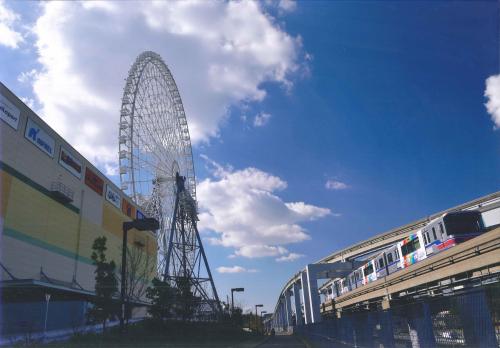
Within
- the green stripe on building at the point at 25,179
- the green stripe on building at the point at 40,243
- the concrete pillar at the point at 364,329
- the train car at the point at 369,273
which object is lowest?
the concrete pillar at the point at 364,329

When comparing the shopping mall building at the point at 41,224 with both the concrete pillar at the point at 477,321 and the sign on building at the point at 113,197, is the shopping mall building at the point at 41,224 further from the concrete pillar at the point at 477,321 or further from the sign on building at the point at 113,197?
the concrete pillar at the point at 477,321

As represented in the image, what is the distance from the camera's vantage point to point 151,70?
3962cm

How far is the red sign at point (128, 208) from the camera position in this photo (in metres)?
41.3

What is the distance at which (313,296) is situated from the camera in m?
50.8

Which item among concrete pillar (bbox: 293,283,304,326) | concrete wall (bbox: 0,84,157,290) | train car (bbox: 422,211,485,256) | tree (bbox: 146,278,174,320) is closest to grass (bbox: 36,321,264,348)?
tree (bbox: 146,278,174,320)

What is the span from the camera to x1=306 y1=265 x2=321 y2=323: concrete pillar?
4941 cm

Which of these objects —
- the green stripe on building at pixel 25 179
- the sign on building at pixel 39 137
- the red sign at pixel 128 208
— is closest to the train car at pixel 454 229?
the green stripe on building at pixel 25 179

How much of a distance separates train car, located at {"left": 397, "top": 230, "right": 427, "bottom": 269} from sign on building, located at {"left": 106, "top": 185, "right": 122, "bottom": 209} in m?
26.0

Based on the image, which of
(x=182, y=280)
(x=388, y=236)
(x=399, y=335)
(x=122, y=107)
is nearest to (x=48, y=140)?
(x=122, y=107)

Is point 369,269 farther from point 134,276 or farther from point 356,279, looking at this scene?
point 134,276

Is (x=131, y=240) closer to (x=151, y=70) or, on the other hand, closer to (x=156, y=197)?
(x=156, y=197)

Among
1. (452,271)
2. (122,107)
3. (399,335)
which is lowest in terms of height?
(399,335)

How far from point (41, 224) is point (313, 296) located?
1412 inches

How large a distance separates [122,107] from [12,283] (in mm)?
19704
